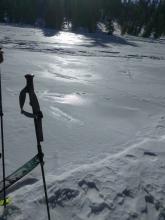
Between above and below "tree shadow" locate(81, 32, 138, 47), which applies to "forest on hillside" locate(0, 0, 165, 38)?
above

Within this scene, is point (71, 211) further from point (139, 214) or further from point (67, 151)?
point (67, 151)

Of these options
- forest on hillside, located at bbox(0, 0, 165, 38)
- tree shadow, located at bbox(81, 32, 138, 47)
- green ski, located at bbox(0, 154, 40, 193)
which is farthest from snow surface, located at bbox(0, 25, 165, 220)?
forest on hillside, located at bbox(0, 0, 165, 38)

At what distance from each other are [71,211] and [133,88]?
22.3 ft

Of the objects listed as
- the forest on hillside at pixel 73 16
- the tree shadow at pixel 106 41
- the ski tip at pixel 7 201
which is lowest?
the ski tip at pixel 7 201

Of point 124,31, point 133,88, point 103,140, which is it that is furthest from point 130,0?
point 103,140

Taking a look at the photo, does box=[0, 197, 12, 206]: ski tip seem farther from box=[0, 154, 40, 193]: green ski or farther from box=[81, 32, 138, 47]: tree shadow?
box=[81, 32, 138, 47]: tree shadow

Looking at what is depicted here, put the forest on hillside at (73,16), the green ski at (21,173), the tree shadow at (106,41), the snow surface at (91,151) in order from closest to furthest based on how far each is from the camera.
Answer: the snow surface at (91,151) < the green ski at (21,173) < the tree shadow at (106,41) < the forest on hillside at (73,16)

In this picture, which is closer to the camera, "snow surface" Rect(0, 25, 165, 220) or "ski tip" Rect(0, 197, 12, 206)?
"ski tip" Rect(0, 197, 12, 206)

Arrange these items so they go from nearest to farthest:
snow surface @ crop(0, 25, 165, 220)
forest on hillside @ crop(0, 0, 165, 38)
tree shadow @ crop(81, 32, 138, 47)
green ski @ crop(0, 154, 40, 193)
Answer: snow surface @ crop(0, 25, 165, 220) → green ski @ crop(0, 154, 40, 193) → tree shadow @ crop(81, 32, 138, 47) → forest on hillside @ crop(0, 0, 165, 38)

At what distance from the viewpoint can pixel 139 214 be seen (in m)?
3.07

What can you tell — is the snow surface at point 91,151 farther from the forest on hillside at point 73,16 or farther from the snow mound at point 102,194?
the forest on hillside at point 73,16

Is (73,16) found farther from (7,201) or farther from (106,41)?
(7,201)

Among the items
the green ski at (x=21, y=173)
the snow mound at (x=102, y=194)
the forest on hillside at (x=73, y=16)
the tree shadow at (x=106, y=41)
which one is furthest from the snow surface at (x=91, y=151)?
the forest on hillside at (x=73, y=16)

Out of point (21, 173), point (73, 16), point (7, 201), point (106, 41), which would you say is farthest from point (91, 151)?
point (73, 16)
